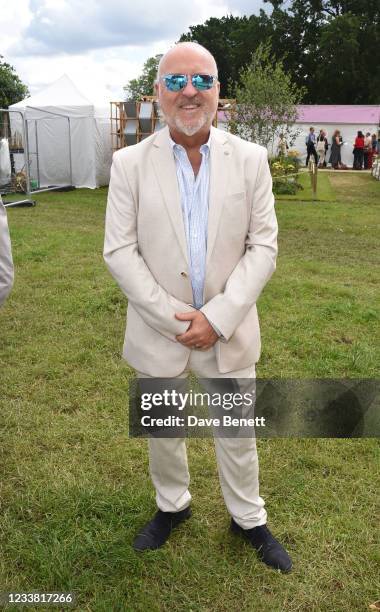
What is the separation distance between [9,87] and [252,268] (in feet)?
161

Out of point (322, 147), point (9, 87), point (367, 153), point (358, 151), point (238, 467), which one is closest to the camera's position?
point (238, 467)

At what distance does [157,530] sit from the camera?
2.88 meters

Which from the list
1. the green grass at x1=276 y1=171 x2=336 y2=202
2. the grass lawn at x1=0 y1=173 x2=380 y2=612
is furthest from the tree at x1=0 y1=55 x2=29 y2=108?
the grass lawn at x1=0 y1=173 x2=380 y2=612

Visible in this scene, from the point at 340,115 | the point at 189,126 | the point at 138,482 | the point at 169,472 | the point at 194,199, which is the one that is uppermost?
the point at 340,115

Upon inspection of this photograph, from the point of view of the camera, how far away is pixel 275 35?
51500mm

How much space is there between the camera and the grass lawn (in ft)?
8.61

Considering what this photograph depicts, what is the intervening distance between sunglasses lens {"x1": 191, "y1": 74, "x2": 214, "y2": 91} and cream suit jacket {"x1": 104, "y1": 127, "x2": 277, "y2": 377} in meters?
0.23

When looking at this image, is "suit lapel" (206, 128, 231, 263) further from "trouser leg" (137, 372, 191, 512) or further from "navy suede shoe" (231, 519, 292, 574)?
"navy suede shoe" (231, 519, 292, 574)

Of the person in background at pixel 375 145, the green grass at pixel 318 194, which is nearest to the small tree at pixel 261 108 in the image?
the green grass at pixel 318 194

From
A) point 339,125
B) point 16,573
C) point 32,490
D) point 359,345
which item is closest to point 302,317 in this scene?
point 359,345

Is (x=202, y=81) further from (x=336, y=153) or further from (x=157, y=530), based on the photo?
(x=336, y=153)

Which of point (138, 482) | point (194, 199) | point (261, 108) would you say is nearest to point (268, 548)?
point (138, 482)

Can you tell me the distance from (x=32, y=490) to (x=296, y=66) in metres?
54.1

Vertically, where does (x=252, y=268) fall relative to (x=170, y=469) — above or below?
above
